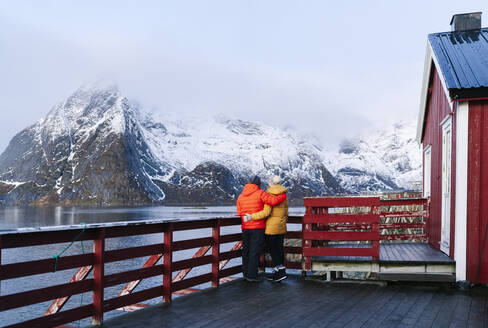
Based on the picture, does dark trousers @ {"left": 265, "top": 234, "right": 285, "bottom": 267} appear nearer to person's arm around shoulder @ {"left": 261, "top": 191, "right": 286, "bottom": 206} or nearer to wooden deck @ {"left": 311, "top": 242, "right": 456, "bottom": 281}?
wooden deck @ {"left": 311, "top": 242, "right": 456, "bottom": 281}

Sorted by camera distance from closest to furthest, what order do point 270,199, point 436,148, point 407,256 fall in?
point 270,199 → point 407,256 → point 436,148

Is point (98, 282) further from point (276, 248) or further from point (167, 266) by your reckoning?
point (276, 248)

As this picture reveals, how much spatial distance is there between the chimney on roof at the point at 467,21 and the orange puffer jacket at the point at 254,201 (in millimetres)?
7545

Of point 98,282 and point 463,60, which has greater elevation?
point 463,60

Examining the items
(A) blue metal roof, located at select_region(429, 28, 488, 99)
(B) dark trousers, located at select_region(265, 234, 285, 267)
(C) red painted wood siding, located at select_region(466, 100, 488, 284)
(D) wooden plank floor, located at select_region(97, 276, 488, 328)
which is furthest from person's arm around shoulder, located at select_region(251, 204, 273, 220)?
(A) blue metal roof, located at select_region(429, 28, 488, 99)

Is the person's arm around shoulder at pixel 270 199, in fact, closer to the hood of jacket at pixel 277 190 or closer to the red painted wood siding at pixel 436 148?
the hood of jacket at pixel 277 190

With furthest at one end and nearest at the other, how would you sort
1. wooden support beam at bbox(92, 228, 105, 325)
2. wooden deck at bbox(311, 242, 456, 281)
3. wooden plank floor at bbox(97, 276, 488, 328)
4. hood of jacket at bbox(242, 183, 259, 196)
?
hood of jacket at bbox(242, 183, 259, 196), wooden deck at bbox(311, 242, 456, 281), wooden plank floor at bbox(97, 276, 488, 328), wooden support beam at bbox(92, 228, 105, 325)

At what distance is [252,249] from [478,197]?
425 centimetres

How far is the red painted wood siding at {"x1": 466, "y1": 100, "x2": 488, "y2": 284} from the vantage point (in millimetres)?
8555

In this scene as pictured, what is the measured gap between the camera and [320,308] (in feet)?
23.9

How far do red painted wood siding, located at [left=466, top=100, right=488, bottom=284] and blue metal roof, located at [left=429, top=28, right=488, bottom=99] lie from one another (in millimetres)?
363

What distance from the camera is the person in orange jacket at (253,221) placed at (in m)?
9.30

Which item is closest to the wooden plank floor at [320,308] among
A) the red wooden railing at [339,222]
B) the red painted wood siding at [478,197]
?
the red painted wood siding at [478,197]

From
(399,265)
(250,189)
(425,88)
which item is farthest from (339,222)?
(425,88)
